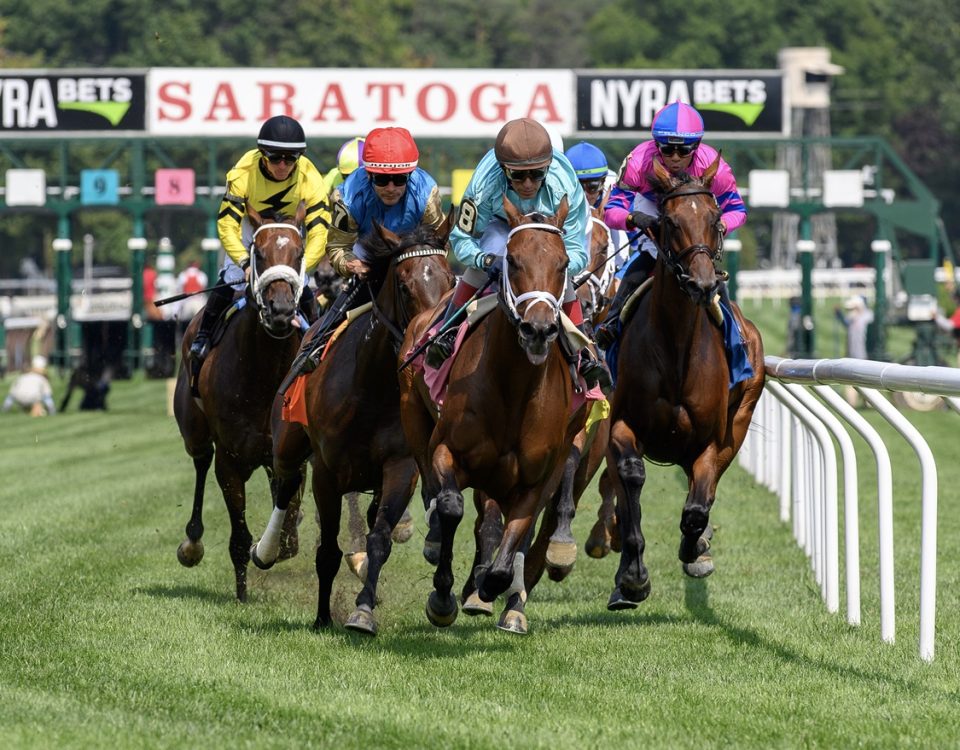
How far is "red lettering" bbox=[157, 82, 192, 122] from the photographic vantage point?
90.9 ft

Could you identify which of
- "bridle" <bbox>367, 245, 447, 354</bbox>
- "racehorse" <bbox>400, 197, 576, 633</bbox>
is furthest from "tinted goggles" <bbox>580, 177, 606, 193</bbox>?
"racehorse" <bbox>400, 197, 576, 633</bbox>

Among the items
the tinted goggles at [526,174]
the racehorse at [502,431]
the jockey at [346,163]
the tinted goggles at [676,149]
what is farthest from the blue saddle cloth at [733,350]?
the jockey at [346,163]

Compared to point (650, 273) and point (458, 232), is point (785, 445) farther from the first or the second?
point (458, 232)

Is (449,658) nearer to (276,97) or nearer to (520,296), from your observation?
(520,296)

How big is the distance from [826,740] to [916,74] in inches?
2903

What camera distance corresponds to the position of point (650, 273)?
8125mm

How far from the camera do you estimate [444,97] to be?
2773cm

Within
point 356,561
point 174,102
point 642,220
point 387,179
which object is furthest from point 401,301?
point 174,102

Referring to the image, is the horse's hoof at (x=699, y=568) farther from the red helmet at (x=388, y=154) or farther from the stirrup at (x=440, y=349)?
the red helmet at (x=388, y=154)

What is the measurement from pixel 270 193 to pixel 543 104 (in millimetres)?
19139

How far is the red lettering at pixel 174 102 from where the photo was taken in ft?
90.9

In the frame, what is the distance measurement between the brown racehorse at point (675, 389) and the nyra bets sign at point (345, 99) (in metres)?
20.2

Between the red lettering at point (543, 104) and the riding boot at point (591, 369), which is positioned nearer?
the riding boot at point (591, 369)

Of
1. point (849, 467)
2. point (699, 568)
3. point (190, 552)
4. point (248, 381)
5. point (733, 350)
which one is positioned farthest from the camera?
point (190, 552)
